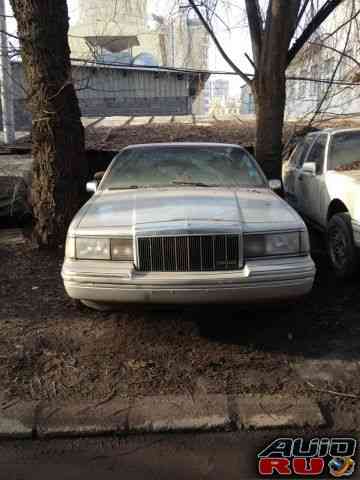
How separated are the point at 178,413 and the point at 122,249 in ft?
4.07

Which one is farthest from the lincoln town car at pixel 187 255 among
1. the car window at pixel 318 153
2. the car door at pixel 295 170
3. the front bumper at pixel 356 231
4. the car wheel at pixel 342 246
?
the car door at pixel 295 170

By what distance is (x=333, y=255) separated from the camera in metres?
5.60

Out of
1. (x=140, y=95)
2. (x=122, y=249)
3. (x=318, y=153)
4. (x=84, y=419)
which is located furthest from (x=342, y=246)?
(x=140, y=95)

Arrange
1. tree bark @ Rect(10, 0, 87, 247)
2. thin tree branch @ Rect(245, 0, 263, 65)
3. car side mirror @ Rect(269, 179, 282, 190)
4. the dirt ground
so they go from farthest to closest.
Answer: thin tree branch @ Rect(245, 0, 263, 65) → tree bark @ Rect(10, 0, 87, 247) → car side mirror @ Rect(269, 179, 282, 190) → the dirt ground

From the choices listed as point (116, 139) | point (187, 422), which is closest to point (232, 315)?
point (187, 422)

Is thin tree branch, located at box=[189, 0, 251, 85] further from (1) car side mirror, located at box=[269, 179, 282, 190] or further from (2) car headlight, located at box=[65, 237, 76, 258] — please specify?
(2) car headlight, located at box=[65, 237, 76, 258]

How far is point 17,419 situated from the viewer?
2.89 m

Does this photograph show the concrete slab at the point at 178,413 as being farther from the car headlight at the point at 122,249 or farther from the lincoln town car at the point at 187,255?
the car headlight at the point at 122,249

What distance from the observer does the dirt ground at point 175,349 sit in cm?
326

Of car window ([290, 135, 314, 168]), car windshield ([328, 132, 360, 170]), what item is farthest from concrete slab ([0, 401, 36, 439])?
car window ([290, 135, 314, 168])

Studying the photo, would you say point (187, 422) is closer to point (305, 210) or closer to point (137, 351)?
point (137, 351)

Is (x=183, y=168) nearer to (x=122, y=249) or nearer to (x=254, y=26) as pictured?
(x=122, y=249)

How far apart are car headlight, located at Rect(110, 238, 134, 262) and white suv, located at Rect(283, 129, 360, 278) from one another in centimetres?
259

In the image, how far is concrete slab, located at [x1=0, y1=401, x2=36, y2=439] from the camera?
9.12 ft
